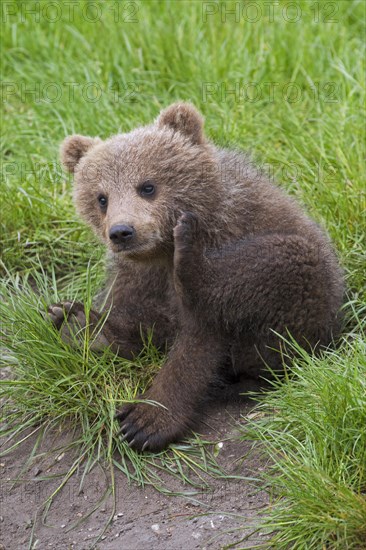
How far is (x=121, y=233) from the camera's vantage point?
501 centimetres

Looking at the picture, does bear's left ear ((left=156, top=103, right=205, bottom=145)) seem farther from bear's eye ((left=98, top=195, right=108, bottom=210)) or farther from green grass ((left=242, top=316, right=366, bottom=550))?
green grass ((left=242, top=316, right=366, bottom=550))

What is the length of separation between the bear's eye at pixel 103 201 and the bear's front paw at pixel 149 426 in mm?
1185

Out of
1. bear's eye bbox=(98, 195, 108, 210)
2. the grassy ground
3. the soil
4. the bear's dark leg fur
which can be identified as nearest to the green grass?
the grassy ground

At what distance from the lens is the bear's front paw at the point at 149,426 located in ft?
16.5

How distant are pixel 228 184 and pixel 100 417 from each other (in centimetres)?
157

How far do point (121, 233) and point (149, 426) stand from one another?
1.06m

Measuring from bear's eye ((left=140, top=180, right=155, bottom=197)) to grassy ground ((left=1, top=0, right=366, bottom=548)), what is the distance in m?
0.65

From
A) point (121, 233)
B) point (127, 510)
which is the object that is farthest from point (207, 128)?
point (127, 510)

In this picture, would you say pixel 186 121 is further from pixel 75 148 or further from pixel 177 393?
pixel 177 393

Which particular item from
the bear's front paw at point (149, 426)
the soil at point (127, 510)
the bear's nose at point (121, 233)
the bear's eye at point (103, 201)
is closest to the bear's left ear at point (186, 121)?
the bear's eye at point (103, 201)

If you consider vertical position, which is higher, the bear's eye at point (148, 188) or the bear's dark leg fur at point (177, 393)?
the bear's eye at point (148, 188)

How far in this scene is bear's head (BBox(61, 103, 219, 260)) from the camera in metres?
5.16

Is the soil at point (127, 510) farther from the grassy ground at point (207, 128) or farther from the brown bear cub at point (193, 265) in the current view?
the brown bear cub at point (193, 265)

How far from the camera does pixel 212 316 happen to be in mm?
5207
